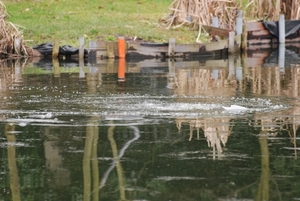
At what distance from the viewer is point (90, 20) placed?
38.7 m

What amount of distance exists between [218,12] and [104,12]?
22.3 ft

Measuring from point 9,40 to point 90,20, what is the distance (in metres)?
6.56

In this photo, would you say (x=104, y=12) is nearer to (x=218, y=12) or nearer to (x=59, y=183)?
(x=218, y=12)

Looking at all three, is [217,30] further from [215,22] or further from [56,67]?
[56,67]

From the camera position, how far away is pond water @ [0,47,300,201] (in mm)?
9727

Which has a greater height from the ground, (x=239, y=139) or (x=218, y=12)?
(x=218, y=12)

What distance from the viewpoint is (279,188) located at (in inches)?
378

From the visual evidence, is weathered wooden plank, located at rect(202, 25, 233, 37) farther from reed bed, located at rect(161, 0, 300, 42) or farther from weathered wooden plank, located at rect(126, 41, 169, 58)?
weathered wooden plank, located at rect(126, 41, 169, 58)

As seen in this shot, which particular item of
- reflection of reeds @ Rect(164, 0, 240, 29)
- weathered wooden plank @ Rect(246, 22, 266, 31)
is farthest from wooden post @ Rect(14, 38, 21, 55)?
weathered wooden plank @ Rect(246, 22, 266, 31)

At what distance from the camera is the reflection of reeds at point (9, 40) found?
32.7m

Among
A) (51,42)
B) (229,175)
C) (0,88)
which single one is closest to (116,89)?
(0,88)

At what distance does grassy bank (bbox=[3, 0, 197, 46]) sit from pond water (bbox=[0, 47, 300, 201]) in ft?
41.5

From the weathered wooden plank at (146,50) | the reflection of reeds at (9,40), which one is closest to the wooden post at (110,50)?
the weathered wooden plank at (146,50)

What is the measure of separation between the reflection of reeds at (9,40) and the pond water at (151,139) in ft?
34.1
